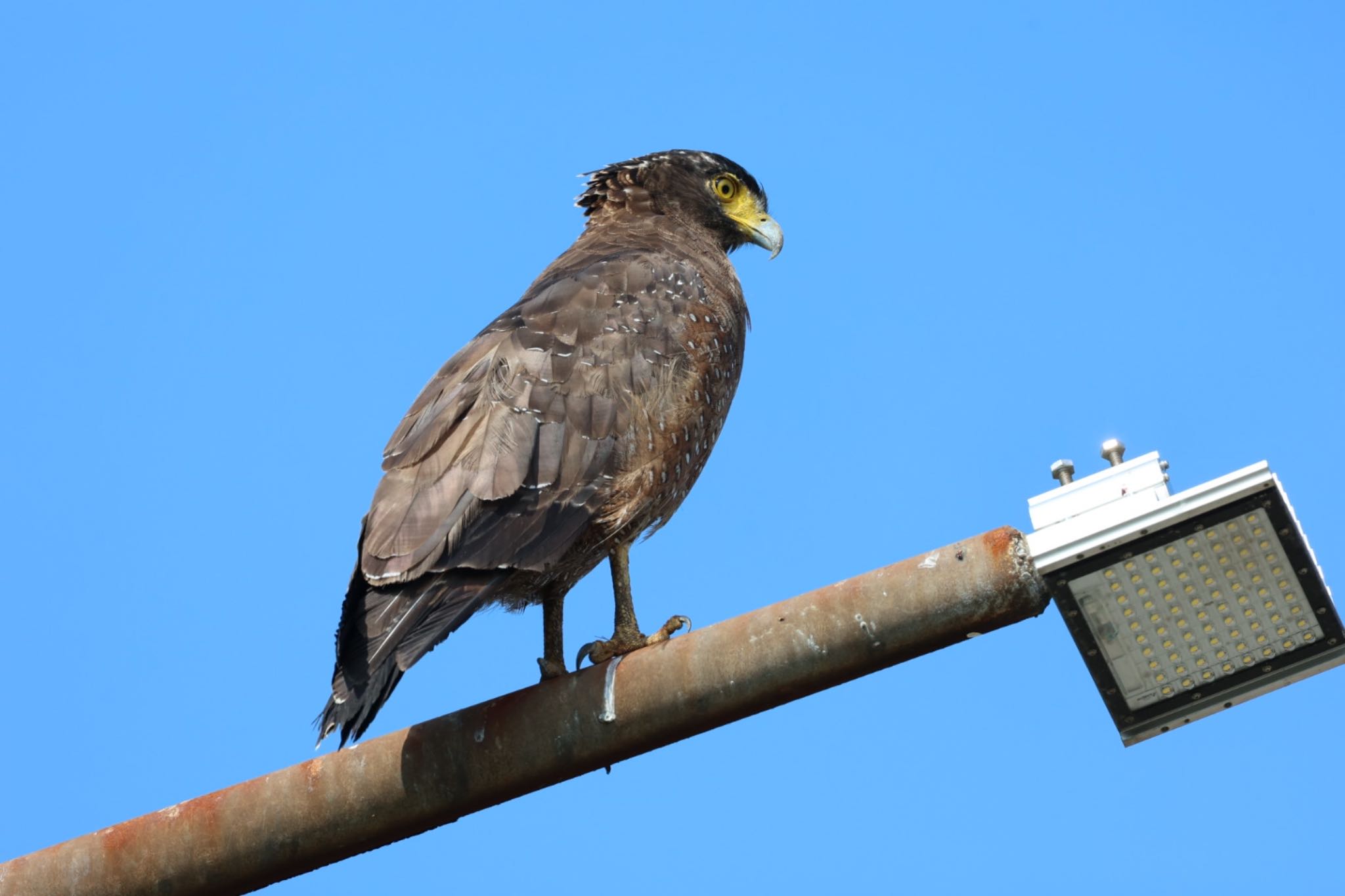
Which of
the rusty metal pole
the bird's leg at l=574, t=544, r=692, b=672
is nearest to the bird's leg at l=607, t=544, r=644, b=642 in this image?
the bird's leg at l=574, t=544, r=692, b=672

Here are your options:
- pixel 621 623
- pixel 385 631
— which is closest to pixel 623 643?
pixel 621 623

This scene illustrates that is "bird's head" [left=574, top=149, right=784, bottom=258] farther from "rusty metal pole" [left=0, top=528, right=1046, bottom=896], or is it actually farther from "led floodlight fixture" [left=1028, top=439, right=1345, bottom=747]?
"led floodlight fixture" [left=1028, top=439, right=1345, bottom=747]

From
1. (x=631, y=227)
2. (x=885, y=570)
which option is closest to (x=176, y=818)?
(x=885, y=570)

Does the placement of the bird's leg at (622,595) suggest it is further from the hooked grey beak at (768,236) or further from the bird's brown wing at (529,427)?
the hooked grey beak at (768,236)

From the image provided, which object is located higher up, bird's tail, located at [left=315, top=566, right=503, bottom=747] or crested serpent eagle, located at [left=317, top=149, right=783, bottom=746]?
crested serpent eagle, located at [left=317, top=149, right=783, bottom=746]

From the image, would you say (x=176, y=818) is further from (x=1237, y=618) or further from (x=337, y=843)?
(x=1237, y=618)

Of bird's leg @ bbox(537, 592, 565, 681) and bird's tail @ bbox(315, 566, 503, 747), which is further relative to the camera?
bird's leg @ bbox(537, 592, 565, 681)

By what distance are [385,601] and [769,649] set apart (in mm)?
1354

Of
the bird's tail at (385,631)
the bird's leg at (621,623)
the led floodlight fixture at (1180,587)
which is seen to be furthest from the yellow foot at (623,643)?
the led floodlight fixture at (1180,587)

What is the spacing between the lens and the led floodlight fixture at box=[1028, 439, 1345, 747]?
156 inches

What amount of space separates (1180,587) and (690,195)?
4.46 meters

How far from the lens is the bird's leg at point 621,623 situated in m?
6.03

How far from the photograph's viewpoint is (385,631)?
4.79m

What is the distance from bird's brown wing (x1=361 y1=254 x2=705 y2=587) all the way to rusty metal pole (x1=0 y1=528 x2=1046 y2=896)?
643 millimetres
